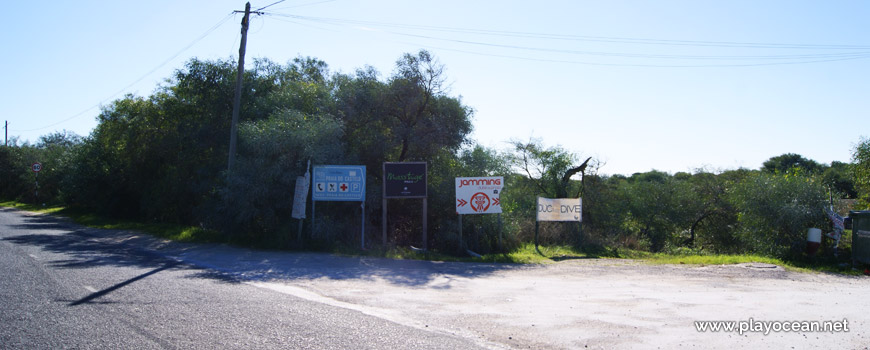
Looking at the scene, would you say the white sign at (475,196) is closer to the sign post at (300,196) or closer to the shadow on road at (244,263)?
the shadow on road at (244,263)

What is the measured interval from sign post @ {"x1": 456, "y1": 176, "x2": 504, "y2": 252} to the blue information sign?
9.24ft

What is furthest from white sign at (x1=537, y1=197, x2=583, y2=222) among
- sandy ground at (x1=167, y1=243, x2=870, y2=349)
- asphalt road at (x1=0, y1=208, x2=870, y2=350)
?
asphalt road at (x1=0, y1=208, x2=870, y2=350)

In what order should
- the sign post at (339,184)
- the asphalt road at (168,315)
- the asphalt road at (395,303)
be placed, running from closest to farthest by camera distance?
the asphalt road at (168,315) < the asphalt road at (395,303) < the sign post at (339,184)

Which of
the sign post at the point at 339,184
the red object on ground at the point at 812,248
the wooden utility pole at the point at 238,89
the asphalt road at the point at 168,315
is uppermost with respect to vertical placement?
the wooden utility pole at the point at 238,89

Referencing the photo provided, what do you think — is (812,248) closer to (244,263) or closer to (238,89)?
(244,263)

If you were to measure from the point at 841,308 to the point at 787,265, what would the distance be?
587cm

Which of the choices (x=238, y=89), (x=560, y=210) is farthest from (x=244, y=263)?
(x=560, y=210)

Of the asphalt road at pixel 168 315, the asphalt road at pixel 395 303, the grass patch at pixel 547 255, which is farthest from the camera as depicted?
the grass patch at pixel 547 255

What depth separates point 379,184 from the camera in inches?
618

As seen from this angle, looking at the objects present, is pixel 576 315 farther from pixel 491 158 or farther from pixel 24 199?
pixel 24 199

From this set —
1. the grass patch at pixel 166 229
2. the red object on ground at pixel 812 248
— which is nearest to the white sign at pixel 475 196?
the grass patch at pixel 166 229

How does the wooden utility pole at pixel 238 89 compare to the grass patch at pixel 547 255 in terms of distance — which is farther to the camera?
the wooden utility pole at pixel 238 89

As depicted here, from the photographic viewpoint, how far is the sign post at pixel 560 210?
54.2 feet

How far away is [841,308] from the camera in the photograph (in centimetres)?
706
